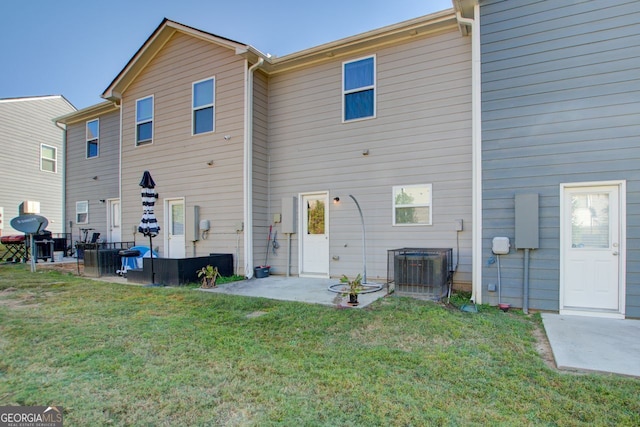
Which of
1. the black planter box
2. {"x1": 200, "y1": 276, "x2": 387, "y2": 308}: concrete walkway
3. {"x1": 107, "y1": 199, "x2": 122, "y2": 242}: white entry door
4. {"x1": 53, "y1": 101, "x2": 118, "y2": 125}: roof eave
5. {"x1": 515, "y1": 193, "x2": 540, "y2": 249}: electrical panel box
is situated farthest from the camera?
{"x1": 107, "y1": 199, "x2": 122, "y2": 242}: white entry door

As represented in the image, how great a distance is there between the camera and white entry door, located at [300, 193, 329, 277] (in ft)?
26.1

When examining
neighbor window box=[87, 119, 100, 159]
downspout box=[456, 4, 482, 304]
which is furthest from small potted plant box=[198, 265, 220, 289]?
neighbor window box=[87, 119, 100, 159]

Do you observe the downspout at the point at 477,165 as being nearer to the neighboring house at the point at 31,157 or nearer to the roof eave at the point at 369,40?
the roof eave at the point at 369,40

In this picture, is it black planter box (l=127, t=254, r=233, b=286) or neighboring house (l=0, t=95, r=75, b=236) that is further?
neighboring house (l=0, t=95, r=75, b=236)

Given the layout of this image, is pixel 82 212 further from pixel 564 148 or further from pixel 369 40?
pixel 564 148

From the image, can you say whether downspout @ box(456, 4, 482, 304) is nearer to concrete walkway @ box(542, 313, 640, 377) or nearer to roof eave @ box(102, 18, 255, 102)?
concrete walkway @ box(542, 313, 640, 377)

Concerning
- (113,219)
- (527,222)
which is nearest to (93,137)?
(113,219)

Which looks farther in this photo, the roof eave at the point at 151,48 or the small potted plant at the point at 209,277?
the roof eave at the point at 151,48

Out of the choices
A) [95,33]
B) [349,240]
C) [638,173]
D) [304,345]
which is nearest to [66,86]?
[95,33]

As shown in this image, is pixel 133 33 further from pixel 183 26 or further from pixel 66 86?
pixel 66 86

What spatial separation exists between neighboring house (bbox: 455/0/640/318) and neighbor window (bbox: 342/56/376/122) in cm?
225

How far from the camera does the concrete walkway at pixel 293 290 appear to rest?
19.0ft

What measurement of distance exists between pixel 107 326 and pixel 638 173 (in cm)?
742

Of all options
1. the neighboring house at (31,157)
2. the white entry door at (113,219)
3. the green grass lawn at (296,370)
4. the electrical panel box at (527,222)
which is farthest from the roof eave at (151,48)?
the electrical panel box at (527,222)
